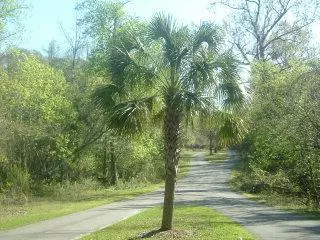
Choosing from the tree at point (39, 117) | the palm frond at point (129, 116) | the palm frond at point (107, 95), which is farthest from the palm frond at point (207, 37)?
the tree at point (39, 117)

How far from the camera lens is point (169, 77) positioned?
1706 cm

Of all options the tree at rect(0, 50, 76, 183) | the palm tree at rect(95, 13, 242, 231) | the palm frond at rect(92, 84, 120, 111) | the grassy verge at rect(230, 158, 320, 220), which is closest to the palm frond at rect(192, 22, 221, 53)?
the palm tree at rect(95, 13, 242, 231)

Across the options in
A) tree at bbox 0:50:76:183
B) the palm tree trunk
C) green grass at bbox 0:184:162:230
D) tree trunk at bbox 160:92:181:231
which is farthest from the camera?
the palm tree trunk

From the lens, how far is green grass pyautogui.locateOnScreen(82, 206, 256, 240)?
1593 centimetres

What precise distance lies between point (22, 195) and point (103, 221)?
1029cm

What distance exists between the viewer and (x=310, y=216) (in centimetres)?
2078

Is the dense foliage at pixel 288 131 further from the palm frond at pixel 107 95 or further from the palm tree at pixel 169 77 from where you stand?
the palm frond at pixel 107 95

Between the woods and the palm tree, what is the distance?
4 centimetres

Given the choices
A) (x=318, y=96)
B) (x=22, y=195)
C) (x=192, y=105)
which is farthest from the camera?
(x=22, y=195)

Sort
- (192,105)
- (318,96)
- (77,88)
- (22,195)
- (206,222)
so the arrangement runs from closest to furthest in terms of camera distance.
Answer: (192,105), (206,222), (318,96), (22,195), (77,88)

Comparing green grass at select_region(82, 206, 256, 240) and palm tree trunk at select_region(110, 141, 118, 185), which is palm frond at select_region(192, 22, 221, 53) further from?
palm tree trunk at select_region(110, 141, 118, 185)

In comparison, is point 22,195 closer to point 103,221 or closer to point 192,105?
point 103,221

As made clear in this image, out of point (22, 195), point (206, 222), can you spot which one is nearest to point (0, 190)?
point (22, 195)

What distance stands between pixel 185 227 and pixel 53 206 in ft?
41.7
